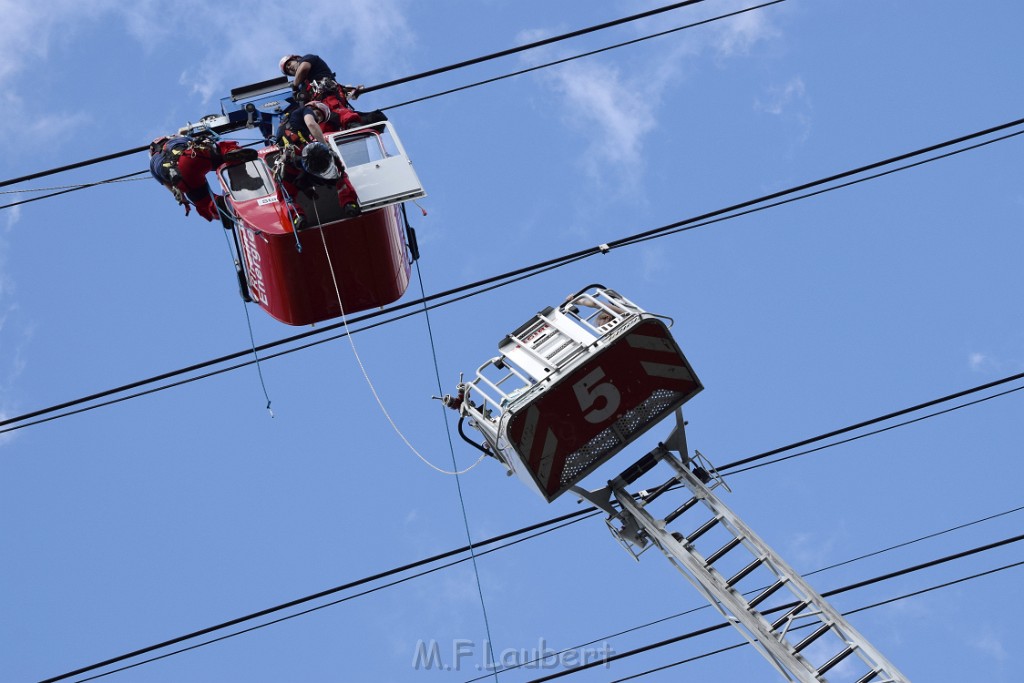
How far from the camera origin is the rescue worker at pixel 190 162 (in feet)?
54.4

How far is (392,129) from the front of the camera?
54.9 ft

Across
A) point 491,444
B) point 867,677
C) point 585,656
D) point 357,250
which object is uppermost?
point 357,250

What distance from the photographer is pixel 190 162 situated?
1661cm

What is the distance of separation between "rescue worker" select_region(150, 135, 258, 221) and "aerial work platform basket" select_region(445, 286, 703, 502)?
12.3 ft

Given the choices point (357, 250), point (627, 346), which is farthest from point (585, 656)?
point (357, 250)

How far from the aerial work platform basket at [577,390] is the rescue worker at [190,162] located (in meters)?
3.75

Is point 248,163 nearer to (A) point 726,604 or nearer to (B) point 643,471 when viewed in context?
(B) point 643,471

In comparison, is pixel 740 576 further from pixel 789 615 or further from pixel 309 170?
pixel 309 170

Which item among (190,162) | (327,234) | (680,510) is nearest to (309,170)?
→ (327,234)

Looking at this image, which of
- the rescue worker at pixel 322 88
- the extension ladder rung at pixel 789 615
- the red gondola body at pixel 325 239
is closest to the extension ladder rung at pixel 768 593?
the extension ladder rung at pixel 789 615

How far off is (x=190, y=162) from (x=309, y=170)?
6.28 ft

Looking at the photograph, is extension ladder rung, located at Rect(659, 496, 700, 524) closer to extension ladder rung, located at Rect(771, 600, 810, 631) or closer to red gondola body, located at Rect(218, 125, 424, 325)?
extension ladder rung, located at Rect(771, 600, 810, 631)

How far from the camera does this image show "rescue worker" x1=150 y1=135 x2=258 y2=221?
1658 centimetres

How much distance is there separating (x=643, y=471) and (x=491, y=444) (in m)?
1.44
